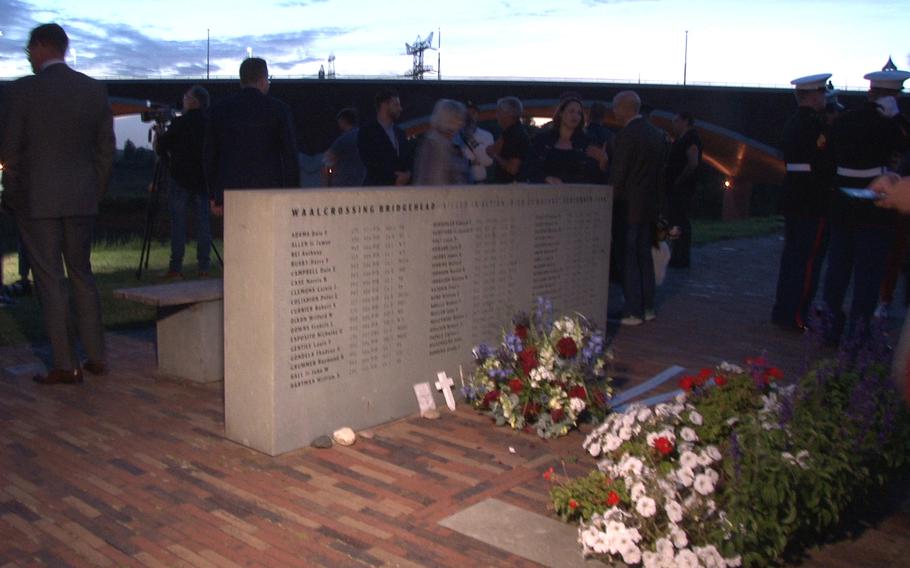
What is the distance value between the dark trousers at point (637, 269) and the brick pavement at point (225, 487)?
3.23 metres

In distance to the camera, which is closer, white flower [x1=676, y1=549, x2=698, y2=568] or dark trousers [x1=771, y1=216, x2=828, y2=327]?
white flower [x1=676, y1=549, x2=698, y2=568]

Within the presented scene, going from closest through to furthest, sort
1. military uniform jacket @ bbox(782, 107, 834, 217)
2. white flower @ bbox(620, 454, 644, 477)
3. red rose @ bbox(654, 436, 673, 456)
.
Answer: white flower @ bbox(620, 454, 644, 477), red rose @ bbox(654, 436, 673, 456), military uniform jacket @ bbox(782, 107, 834, 217)

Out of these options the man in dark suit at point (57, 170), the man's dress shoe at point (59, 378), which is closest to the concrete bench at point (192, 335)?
the man in dark suit at point (57, 170)

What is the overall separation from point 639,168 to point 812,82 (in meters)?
1.60

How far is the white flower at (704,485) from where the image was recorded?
3.68 m

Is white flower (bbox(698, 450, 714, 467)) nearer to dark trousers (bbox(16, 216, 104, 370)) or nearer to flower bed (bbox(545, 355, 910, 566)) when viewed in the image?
flower bed (bbox(545, 355, 910, 566))

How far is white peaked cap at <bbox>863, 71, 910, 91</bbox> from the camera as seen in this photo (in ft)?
24.1

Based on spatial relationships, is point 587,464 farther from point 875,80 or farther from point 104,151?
point 875,80

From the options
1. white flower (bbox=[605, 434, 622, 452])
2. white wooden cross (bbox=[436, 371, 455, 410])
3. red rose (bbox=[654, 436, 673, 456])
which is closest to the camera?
red rose (bbox=[654, 436, 673, 456])

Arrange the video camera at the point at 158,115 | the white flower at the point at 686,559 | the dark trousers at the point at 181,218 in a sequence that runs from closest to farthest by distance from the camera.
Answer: the white flower at the point at 686,559, the dark trousers at the point at 181,218, the video camera at the point at 158,115

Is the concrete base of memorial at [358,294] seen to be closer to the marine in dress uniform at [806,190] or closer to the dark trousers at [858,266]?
the dark trousers at [858,266]

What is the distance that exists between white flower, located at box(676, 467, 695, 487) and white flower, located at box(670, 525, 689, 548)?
0.23m

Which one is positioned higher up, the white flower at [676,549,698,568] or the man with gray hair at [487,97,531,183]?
the man with gray hair at [487,97,531,183]

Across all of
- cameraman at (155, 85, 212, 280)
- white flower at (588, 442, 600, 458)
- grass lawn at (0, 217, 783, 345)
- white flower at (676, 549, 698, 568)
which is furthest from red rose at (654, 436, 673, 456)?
cameraman at (155, 85, 212, 280)
